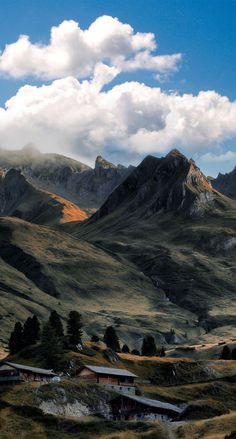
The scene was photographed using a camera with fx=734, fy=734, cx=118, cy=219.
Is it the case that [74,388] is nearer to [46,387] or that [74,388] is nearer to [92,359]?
[46,387]

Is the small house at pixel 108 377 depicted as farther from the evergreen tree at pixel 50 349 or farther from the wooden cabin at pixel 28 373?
the evergreen tree at pixel 50 349

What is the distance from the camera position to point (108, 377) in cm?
12238

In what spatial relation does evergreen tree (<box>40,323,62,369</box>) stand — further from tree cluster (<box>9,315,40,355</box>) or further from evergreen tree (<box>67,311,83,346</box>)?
tree cluster (<box>9,315,40,355</box>)

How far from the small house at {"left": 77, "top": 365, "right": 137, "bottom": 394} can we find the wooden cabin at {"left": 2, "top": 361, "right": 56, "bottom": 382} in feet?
23.8

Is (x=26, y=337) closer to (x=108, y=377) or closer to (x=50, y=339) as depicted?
(x=50, y=339)

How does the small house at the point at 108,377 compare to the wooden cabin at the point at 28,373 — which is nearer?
the wooden cabin at the point at 28,373

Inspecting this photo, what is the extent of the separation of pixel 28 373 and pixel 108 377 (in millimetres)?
14492

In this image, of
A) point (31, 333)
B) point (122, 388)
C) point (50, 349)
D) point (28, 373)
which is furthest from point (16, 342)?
point (28, 373)

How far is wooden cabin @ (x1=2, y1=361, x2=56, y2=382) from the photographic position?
114000 mm

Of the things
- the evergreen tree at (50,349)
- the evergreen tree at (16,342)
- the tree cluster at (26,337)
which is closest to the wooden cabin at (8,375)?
the evergreen tree at (50,349)

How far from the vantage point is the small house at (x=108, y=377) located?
120562 millimetres

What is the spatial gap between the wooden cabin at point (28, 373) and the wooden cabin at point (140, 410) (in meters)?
11.9

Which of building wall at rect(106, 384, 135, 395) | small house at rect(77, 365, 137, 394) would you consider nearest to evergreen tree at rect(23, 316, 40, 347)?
small house at rect(77, 365, 137, 394)

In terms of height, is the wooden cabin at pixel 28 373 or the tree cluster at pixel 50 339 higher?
the tree cluster at pixel 50 339
